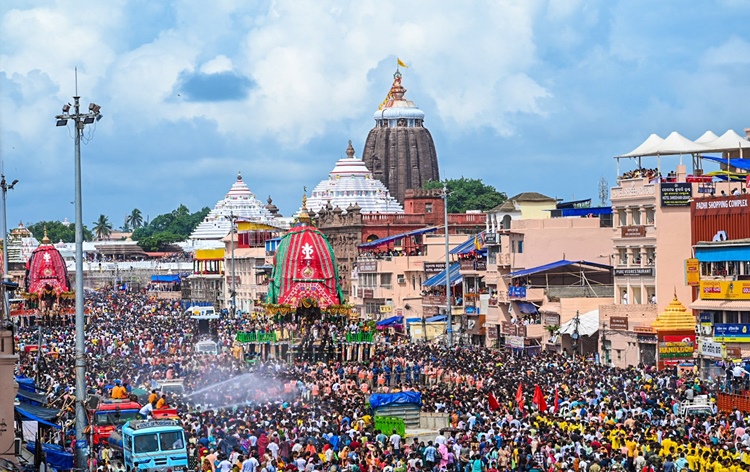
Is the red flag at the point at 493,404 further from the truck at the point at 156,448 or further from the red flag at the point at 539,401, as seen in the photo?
the truck at the point at 156,448

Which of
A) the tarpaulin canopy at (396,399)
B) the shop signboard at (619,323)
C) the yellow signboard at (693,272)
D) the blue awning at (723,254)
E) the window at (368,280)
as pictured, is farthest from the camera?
the window at (368,280)

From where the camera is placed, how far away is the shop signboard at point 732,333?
172ft

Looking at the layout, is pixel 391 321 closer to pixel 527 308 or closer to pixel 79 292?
pixel 527 308

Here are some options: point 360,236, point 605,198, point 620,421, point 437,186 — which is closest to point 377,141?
point 437,186

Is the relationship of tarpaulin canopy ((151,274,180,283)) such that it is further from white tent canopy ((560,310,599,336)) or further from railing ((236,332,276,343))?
white tent canopy ((560,310,599,336))

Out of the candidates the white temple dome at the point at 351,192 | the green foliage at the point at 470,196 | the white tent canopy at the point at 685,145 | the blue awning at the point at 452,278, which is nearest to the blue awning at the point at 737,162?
the white tent canopy at the point at 685,145

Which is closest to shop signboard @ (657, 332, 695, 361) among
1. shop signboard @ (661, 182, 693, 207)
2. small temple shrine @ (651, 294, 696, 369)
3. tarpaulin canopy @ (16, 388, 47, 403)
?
→ small temple shrine @ (651, 294, 696, 369)

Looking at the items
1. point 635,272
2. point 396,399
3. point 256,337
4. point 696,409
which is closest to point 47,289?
point 256,337

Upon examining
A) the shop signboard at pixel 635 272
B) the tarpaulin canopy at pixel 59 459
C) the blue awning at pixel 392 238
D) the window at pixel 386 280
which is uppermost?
the blue awning at pixel 392 238

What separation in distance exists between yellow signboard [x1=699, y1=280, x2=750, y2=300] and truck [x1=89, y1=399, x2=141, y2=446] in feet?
69.6

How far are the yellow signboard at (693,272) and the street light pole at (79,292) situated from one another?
83.3ft

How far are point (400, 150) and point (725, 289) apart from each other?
110 meters

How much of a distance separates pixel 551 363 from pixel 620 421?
16.6 metres

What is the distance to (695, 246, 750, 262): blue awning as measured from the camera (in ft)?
178
